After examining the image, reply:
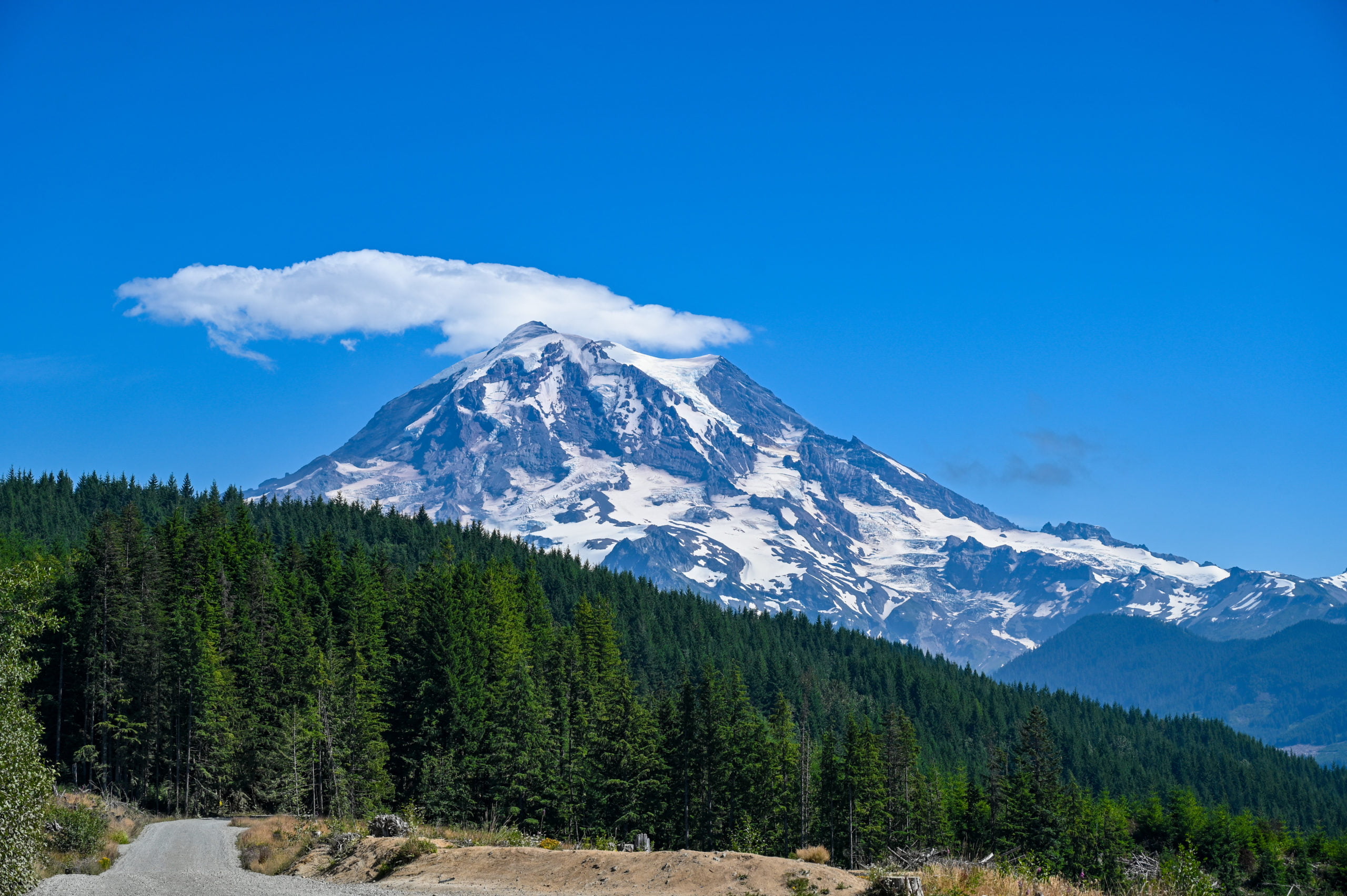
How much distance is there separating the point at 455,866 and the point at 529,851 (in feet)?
6.20

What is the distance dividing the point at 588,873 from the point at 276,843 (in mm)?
15610

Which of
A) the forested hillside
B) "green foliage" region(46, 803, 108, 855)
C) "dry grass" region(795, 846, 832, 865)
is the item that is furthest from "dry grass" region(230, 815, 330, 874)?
the forested hillside

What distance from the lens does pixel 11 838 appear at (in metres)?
24.8

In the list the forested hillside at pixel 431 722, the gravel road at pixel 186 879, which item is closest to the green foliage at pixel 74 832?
the gravel road at pixel 186 879

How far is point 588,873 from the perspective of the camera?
2412 cm

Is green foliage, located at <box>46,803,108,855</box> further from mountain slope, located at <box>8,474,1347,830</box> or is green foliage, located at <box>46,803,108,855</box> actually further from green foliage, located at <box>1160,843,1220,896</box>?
green foliage, located at <box>1160,843,1220,896</box>

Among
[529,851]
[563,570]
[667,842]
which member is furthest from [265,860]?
→ [563,570]

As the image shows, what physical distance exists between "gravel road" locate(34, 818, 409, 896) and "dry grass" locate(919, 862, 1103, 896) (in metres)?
12.0

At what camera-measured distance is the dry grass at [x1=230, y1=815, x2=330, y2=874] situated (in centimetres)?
3094

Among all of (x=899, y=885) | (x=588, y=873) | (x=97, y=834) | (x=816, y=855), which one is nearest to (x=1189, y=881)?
(x=899, y=885)

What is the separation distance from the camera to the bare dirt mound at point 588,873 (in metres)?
22.1

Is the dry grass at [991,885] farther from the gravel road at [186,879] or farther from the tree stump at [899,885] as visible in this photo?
the gravel road at [186,879]

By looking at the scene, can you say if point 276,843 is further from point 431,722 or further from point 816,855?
point 431,722

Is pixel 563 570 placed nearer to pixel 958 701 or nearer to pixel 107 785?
pixel 958 701
